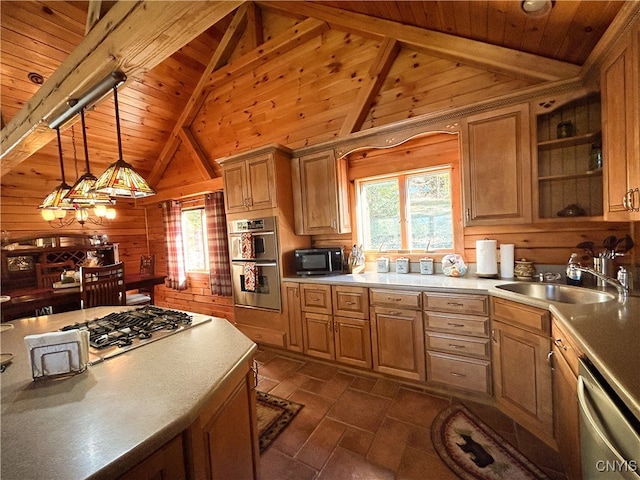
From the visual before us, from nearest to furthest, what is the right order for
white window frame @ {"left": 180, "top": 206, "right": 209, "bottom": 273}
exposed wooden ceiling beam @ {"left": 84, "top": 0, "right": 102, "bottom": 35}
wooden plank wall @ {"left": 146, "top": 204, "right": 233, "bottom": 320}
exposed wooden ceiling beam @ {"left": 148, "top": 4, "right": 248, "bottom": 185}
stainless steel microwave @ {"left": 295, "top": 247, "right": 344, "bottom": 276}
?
exposed wooden ceiling beam @ {"left": 84, "top": 0, "right": 102, "bottom": 35}, stainless steel microwave @ {"left": 295, "top": 247, "right": 344, "bottom": 276}, exposed wooden ceiling beam @ {"left": 148, "top": 4, "right": 248, "bottom": 185}, wooden plank wall @ {"left": 146, "top": 204, "right": 233, "bottom": 320}, white window frame @ {"left": 180, "top": 206, "right": 209, "bottom": 273}

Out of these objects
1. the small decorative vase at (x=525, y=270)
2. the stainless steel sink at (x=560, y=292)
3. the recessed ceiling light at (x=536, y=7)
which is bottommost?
the stainless steel sink at (x=560, y=292)

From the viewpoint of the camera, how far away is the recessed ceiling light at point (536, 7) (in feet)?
5.03

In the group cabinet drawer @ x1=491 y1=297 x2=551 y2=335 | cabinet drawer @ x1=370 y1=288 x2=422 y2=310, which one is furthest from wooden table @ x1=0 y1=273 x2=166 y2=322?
cabinet drawer @ x1=491 y1=297 x2=551 y2=335

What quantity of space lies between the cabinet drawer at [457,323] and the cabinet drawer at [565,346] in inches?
18.3

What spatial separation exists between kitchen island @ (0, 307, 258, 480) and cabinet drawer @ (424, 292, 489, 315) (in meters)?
1.50

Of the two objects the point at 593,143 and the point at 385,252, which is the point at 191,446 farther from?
the point at 593,143

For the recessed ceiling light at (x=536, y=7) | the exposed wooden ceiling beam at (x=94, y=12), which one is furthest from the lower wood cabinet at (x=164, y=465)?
the recessed ceiling light at (x=536, y=7)

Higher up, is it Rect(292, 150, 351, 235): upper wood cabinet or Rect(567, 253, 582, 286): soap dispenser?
Rect(292, 150, 351, 235): upper wood cabinet

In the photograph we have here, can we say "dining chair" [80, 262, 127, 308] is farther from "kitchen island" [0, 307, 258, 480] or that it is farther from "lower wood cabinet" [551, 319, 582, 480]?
"lower wood cabinet" [551, 319, 582, 480]

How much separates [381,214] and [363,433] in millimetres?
2035

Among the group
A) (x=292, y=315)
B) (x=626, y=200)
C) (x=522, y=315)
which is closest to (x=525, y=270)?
(x=522, y=315)

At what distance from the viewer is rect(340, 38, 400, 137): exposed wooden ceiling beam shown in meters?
2.64

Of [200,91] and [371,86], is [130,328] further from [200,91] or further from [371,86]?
[200,91]

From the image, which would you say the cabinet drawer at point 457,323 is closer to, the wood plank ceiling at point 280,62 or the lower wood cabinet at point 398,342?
the lower wood cabinet at point 398,342
